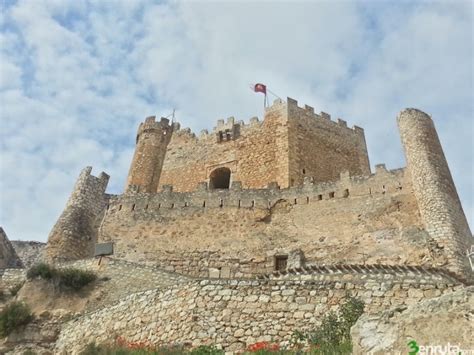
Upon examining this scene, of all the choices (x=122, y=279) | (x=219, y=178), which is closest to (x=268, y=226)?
(x=122, y=279)

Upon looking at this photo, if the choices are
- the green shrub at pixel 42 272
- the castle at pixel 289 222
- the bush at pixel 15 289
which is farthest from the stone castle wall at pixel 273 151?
the bush at pixel 15 289

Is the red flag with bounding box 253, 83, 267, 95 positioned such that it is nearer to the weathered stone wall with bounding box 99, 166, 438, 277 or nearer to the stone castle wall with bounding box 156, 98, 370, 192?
the stone castle wall with bounding box 156, 98, 370, 192

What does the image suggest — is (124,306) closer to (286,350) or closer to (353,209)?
(286,350)

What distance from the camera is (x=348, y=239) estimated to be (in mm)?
17656

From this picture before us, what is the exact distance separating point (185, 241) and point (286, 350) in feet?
39.8

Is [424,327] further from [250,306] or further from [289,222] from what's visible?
[289,222]

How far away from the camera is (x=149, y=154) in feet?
96.3

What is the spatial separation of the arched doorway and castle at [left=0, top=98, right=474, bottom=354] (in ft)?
0.28

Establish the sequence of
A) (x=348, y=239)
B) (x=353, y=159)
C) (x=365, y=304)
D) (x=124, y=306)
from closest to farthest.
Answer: (x=365, y=304) < (x=124, y=306) < (x=348, y=239) < (x=353, y=159)

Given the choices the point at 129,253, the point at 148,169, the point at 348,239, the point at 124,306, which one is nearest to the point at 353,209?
the point at 348,239

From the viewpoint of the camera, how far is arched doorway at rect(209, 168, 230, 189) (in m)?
27.7

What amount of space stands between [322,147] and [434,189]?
10.8 m

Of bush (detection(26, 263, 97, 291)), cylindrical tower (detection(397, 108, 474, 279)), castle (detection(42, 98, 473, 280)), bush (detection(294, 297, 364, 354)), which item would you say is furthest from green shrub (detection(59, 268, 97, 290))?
cylindrical tower (detection(397, 108, 474, 279))

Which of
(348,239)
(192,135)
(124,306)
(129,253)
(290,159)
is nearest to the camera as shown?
(124,306)
